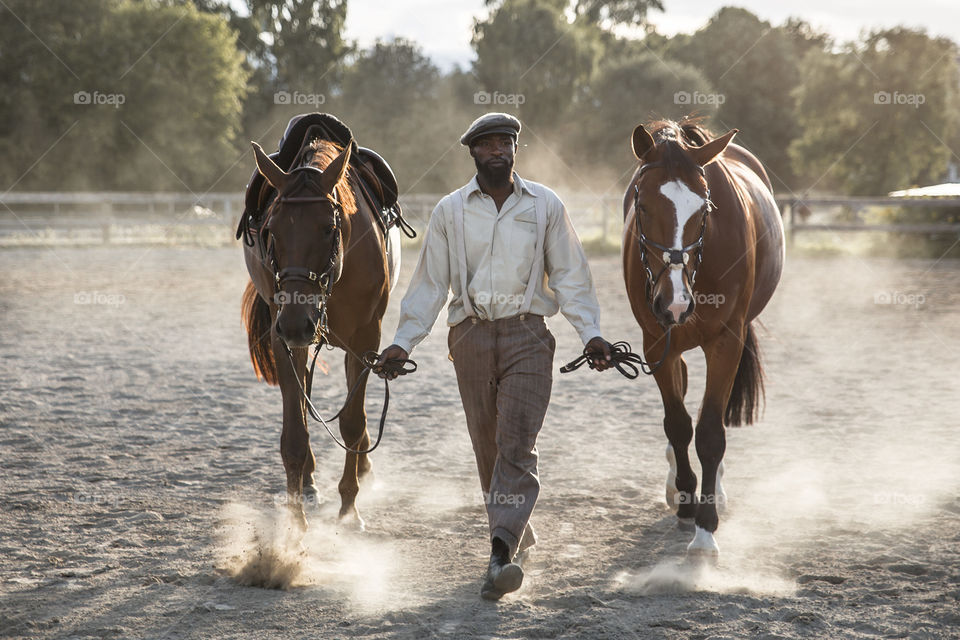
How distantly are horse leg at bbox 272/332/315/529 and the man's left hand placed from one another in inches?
58.0

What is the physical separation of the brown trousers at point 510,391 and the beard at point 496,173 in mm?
573

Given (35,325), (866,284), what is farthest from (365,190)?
(866,284)

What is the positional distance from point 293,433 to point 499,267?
1.36 metres

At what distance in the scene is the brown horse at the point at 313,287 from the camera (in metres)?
3.73

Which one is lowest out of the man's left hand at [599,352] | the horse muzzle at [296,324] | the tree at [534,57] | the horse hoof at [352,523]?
the horse hoof at [352,523]

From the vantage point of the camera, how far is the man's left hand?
12.3ft

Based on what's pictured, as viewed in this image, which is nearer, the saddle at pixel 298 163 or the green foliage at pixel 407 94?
the saddle at pixel 298 163

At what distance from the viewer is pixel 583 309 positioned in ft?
12.7

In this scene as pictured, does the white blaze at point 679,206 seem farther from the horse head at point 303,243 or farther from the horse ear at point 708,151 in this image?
the horse head at point 303,243

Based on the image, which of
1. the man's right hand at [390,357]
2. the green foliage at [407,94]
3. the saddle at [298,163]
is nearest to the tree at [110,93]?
the green foliage at [407,94]

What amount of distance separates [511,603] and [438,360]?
589 centimetres

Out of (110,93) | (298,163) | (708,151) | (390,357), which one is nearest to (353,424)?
(390,357)

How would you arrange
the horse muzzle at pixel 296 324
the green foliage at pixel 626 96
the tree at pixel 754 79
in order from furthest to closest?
the tree at pixel 754 79, the green foliage at pixel 626 96, the horse muzzle at pixel 296 324

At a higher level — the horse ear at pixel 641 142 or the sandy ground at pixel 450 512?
the horse ear at pixel 641 142
